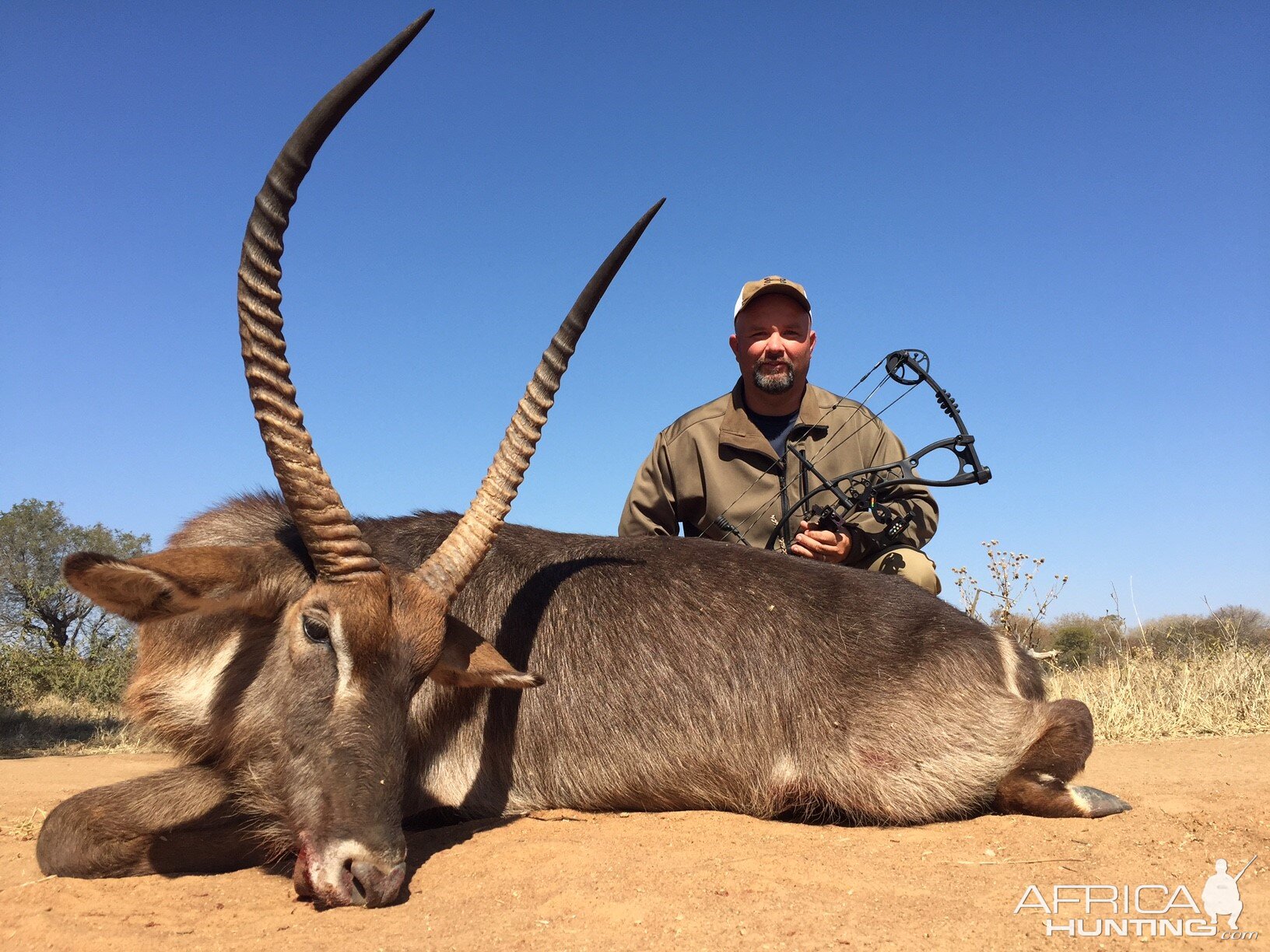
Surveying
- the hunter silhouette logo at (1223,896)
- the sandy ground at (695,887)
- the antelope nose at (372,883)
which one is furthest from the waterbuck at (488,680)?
the hunter silhouette logo at (1223,896)

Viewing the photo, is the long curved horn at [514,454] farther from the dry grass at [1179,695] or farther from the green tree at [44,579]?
the green tree at [44,579]

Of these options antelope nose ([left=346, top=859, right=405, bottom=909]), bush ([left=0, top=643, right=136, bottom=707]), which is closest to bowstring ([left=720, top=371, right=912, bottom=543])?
antelope nose ([left=346, top=859, right=405, bottom=909])

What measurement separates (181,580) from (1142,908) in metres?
3.14

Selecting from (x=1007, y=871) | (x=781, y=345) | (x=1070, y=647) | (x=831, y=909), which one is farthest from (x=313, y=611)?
(x=1070, y=647)

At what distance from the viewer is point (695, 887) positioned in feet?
9.74

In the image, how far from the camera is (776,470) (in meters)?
6.63

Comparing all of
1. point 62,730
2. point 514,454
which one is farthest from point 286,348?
point 62,730

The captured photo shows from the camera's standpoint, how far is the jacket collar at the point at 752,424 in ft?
21.7

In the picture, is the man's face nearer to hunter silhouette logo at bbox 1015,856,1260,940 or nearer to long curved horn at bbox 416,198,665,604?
long curved horn at bbox 416,198,665,604

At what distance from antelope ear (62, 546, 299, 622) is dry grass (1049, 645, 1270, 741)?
5.93 meters

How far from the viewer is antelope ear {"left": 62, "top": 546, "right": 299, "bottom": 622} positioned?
3148 millimetres

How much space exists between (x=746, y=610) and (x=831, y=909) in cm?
171

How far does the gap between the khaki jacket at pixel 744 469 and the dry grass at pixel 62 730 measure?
478 cm

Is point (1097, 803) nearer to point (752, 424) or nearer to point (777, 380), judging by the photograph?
point (752, 424)
